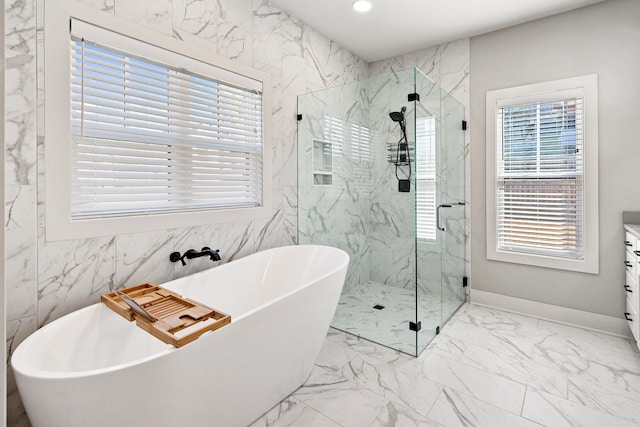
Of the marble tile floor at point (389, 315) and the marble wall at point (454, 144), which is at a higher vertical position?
the marble wall at point (454, 144)

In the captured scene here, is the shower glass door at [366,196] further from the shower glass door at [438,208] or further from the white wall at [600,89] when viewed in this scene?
the white wall at [600,89]

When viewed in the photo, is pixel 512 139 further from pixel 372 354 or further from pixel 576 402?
pixel 372 354

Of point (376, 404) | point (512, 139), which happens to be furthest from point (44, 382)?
point (512, 139)

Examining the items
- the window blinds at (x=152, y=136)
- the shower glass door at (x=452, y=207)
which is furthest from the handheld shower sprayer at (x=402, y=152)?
the window blinds at (x=152, y=136)

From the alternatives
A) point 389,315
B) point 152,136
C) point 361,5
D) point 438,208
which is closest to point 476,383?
point 389,315

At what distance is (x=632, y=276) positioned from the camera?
2.27 metres

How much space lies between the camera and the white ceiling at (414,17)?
104 inches

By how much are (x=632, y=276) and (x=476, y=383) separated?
1457 millimetres

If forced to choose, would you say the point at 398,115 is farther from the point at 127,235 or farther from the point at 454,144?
the point at 127,235

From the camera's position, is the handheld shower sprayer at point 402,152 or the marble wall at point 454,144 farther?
the marble wall at point 454,144

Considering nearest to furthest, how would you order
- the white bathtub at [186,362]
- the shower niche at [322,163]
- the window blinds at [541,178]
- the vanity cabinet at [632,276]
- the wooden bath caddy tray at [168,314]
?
1. the white bathtub at [186,362]
2. the wooden bath caddy tray at [168,314]
3. the vanity cabinet at [632,276]
4. the window blinds at [541,178]
5. the shower niche at [322,163]

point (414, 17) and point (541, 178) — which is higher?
point (414, 17)

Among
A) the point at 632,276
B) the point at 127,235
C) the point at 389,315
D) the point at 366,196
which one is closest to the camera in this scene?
the point at 127,235

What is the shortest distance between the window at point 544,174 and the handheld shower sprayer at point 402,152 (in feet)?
4.11
